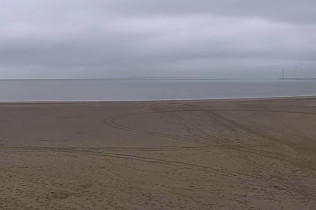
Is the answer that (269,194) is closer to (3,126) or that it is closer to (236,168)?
(236,168)

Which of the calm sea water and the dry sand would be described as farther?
the calm sea water

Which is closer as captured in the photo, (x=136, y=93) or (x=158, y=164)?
(x=158, y=164)

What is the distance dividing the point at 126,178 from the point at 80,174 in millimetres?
1068

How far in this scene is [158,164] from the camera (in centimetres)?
1066

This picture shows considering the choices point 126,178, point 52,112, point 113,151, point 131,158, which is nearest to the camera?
point 126,178

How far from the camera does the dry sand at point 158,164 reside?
754 cm

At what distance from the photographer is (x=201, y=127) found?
18188 millimetres

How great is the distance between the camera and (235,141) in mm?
14656

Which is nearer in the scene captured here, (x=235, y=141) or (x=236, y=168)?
(x=236, y=168)

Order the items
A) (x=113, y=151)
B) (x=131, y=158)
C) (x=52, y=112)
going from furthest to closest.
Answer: (x=52, y=112) → (x=113, y=151) → (x=131, y=158)

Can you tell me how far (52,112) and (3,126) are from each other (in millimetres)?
6076

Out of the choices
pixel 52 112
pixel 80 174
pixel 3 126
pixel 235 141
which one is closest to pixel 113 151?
pixel 80 174

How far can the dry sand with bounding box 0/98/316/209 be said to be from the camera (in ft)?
24.7

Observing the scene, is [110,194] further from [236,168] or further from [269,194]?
[236,168]
